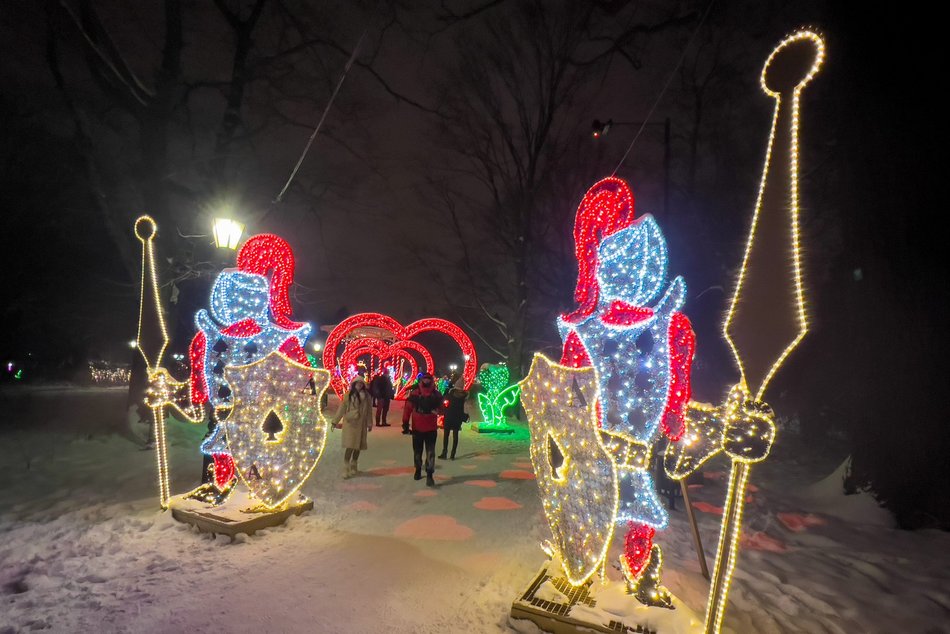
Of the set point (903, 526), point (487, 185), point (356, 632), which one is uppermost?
point (487, 185)

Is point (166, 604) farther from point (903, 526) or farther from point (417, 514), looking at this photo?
point (903, 526)

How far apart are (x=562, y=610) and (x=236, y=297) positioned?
5.14m

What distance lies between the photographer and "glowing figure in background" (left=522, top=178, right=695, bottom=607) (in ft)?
12.7

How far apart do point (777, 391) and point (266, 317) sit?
14.2 meters

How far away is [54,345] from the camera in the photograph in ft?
90.6

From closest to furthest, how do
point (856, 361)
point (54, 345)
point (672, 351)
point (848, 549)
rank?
1. point (672, 351)
2. point (848, 549)
3. point (856, 361)
4. point (54, 345)

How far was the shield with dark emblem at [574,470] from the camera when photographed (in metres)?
3.96

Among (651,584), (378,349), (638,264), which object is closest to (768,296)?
(638,264)

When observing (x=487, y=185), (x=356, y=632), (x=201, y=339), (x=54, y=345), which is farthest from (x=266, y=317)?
(x=54, y=345)

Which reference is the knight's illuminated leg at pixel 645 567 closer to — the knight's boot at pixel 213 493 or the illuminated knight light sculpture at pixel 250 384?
the illuminated knight light sculpture at pixel 250 384

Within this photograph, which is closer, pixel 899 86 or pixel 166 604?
pixel 166 604

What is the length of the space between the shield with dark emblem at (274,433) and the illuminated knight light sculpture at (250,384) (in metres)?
0.01

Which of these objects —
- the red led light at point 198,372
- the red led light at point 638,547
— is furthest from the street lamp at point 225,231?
the red led light at point 638,547

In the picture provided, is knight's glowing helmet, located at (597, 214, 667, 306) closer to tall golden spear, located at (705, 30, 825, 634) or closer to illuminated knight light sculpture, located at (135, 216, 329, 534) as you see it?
tall golden spear, located at (705, 30, 825, 634)
